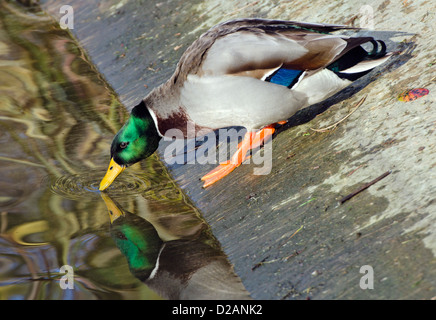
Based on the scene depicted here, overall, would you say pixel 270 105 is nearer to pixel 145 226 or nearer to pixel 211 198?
pixel 211 198

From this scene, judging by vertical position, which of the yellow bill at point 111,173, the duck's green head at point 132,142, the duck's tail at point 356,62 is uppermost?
the duck's tail at point 356,62

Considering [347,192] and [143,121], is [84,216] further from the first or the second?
[347,192]

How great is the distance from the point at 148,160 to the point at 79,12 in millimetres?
3891

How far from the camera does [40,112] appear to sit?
19.4 ft

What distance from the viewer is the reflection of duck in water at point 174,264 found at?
138 inches

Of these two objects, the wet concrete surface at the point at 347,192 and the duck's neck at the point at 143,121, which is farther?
the duck's neck at the point at 143,121

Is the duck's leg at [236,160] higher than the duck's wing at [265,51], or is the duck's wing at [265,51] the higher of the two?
the duck's wing at [265,51]

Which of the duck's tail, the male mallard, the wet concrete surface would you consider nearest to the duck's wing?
the male mallard

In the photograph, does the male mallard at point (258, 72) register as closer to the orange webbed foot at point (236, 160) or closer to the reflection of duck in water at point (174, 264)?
the orange webbed foot at point (236, 160)

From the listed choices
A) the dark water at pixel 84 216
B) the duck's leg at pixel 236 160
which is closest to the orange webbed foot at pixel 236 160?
the duck's leg at pixel 236 160

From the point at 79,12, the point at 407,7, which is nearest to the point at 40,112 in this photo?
the point at 79,12

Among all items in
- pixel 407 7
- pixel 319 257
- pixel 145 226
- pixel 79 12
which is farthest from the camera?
pixel 79 12

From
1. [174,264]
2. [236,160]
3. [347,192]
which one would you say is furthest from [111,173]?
[347,192]

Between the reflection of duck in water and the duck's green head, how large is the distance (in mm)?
521
